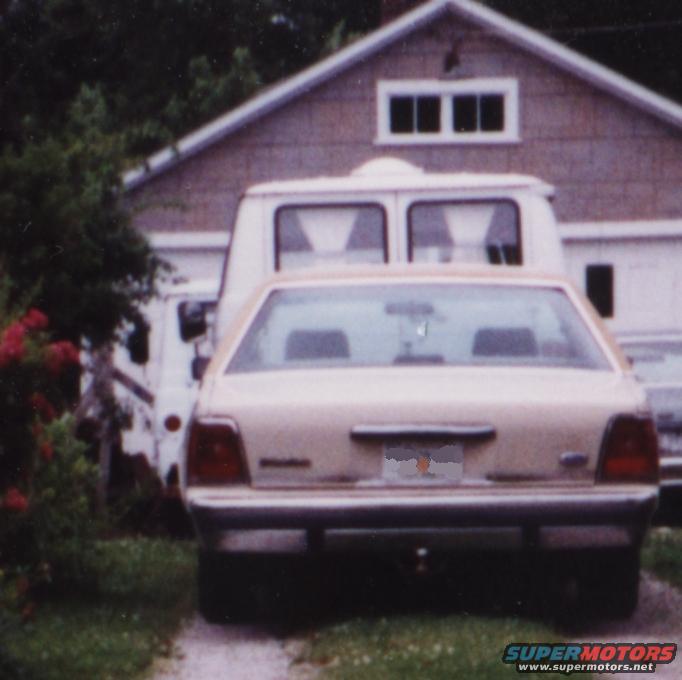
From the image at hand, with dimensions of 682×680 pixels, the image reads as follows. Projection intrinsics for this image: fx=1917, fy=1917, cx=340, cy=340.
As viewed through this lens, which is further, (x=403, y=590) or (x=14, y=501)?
(x=403, y=590)

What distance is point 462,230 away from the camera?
12008mm

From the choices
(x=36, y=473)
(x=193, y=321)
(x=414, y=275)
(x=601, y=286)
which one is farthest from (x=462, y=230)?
(x=601, y=286)

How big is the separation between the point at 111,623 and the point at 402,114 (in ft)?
57.6

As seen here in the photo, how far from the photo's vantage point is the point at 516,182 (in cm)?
1191

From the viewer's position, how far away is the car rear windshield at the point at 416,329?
8.24m

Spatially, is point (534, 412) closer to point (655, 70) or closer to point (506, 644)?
point (506, 644)

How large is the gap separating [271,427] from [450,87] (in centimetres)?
1831

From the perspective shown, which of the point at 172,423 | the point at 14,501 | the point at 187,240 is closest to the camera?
the point at 14,501

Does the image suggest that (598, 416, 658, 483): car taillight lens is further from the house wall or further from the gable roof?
the house wall

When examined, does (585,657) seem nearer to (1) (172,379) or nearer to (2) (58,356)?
(2) (58,356)

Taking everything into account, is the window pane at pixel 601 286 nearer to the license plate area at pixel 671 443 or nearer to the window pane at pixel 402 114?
the window pane at pixel 402 114

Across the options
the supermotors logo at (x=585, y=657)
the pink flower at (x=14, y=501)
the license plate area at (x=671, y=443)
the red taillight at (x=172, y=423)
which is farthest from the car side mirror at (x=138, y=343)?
the supermotors logo at (x=585, y=657)

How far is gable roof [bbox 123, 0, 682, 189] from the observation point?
24500 mm

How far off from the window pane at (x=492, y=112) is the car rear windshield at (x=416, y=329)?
668 inches
